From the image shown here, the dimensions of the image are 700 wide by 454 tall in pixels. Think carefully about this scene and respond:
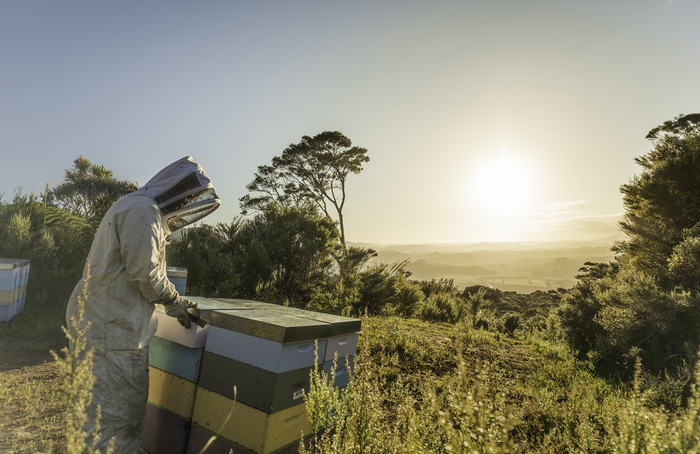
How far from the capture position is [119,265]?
277 centimetres

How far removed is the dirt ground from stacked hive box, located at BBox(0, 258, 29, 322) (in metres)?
0.72

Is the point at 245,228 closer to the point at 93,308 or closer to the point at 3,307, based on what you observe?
the point at 3,307

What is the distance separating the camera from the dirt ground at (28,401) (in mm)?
3236

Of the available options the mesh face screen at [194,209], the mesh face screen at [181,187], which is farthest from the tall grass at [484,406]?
the mesh face screen at [181,187]

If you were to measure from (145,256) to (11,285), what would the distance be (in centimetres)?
588

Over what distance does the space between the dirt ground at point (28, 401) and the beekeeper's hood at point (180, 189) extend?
171cm

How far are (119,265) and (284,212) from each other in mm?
10214

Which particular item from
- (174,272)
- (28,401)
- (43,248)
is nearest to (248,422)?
(174,272)

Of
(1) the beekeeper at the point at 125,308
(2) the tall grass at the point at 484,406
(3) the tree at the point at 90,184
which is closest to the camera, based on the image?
(2) the tall grass at the point at 484,406

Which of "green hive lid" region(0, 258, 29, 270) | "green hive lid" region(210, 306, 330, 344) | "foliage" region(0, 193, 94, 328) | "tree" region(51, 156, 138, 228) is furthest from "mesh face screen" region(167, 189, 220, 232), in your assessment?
"tree" region(51, 156, 138, 228)

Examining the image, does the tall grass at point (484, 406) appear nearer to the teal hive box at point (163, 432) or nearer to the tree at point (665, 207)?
the teal hive box at point (163, 432)

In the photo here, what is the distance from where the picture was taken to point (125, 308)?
108 inches

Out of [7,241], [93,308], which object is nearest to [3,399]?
[93,308]

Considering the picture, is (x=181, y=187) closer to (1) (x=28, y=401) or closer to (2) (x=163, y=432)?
(2) (x=163, y=432)
